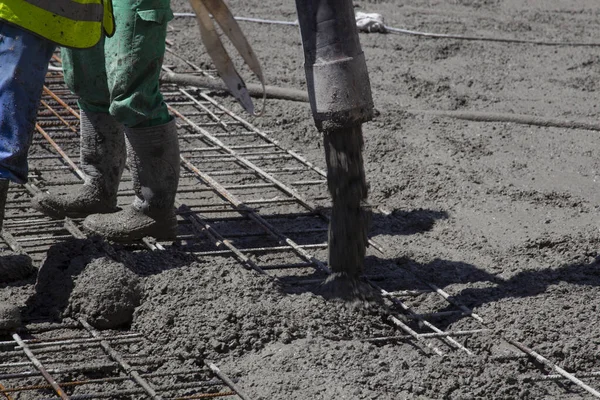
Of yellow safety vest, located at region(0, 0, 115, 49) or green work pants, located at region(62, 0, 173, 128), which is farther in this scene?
green work pants, located at region(62, 0, 173, 128)

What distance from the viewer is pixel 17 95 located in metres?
3.26

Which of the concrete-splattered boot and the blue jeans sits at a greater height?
the blue jeans

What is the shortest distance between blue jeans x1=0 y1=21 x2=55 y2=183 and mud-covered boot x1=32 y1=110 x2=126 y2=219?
0.80m

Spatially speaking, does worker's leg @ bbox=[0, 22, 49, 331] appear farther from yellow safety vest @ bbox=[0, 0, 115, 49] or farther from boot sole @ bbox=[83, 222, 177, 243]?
boot sole @ bbox=[83, 222, 177, 243]

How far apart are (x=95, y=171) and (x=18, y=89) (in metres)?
0.90

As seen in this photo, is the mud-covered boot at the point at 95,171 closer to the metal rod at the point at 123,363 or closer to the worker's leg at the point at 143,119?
the worker's leg at the point at 143,119

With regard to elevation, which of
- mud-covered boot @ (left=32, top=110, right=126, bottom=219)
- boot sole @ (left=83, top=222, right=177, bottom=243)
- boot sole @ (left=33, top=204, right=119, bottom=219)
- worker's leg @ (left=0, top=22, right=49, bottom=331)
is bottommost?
boot sole @ (left=83, top=222, right=177, bottom=243)

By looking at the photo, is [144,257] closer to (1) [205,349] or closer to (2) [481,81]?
(1) [205,349]

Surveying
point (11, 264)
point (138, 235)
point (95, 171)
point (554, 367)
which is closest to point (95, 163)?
point (95, 171)

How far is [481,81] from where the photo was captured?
6.44 m

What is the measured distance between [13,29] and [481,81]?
3.83 meters

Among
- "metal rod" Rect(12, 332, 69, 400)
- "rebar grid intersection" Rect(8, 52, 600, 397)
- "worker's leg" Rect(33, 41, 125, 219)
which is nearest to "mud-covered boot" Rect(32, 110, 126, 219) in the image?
"worker's leg" Rect(33, 41, 125, 219)

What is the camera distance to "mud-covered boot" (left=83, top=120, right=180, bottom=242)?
391cm

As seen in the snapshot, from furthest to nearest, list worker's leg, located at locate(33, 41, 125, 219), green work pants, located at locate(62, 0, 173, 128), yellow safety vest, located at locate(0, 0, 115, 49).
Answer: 1. worker's leg, located at locate(33, 41, 125, 219)
2. green work pants, located at locate(62, 0, 173, 128)
3. yellow safety vest, located at locate(0, 0, 115, 49)
